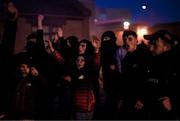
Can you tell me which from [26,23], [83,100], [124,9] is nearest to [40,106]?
[83,100]

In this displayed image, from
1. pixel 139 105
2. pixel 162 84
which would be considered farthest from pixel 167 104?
pixel 139 105

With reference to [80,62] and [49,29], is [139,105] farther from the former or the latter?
[49,29]

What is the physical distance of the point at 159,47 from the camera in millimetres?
5254

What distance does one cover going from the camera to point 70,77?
261 inches

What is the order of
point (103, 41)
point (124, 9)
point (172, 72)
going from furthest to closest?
point (124, 9) < point (103, 41) < point (172, 72)

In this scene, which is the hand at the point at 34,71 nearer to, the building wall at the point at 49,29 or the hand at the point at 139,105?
the hand at the point at 139,105

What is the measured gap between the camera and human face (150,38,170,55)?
17.2 ft

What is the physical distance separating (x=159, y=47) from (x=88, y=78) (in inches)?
66.0

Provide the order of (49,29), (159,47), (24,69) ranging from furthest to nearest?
1. (49,29)
2. (24,69)
3. (159,47)

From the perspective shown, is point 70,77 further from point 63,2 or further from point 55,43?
point 63,2

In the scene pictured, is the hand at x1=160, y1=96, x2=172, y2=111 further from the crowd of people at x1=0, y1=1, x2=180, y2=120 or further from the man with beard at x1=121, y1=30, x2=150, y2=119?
the man with beard at x1=121, y1=30, x2=150, y2=119

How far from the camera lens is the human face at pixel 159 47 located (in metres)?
5.23

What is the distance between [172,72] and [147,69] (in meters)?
0.48

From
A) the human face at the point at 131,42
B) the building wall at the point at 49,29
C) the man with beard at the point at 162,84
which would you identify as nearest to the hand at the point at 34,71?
the human face at the point at 131,42
